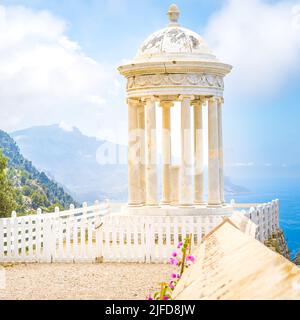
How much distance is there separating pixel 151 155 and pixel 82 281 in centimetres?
840

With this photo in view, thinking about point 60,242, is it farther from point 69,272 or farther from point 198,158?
point 198,158

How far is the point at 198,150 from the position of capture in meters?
26.0

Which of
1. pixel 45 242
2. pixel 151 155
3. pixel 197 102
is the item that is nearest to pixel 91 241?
pixel 45 242

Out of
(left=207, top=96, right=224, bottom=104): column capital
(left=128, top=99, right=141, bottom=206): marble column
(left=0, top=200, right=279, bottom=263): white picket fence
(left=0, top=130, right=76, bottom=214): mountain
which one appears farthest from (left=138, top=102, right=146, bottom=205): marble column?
(left=0, top=130, right=76, bottom=214): mountain

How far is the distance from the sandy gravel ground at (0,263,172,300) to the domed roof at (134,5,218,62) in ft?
24.4

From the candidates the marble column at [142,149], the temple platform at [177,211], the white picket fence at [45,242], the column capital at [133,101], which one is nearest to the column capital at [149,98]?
the column capital at [133,101]

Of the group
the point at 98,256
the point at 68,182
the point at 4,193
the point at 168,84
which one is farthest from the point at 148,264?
the point at 68,182

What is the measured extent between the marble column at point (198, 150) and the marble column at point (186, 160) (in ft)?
4.20

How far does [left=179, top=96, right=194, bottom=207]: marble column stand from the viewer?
80.0 ft

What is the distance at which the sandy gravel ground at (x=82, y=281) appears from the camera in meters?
14.9

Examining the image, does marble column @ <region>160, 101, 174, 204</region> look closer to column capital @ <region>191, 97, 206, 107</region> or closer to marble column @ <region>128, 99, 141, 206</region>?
column capital @ <region>191, 97, 206, 107</region>

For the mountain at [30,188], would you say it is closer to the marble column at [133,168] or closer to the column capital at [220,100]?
the marble column at [133,168]

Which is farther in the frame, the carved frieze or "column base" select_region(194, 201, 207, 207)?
"column base" select_region(194, 201, 207, 207)
